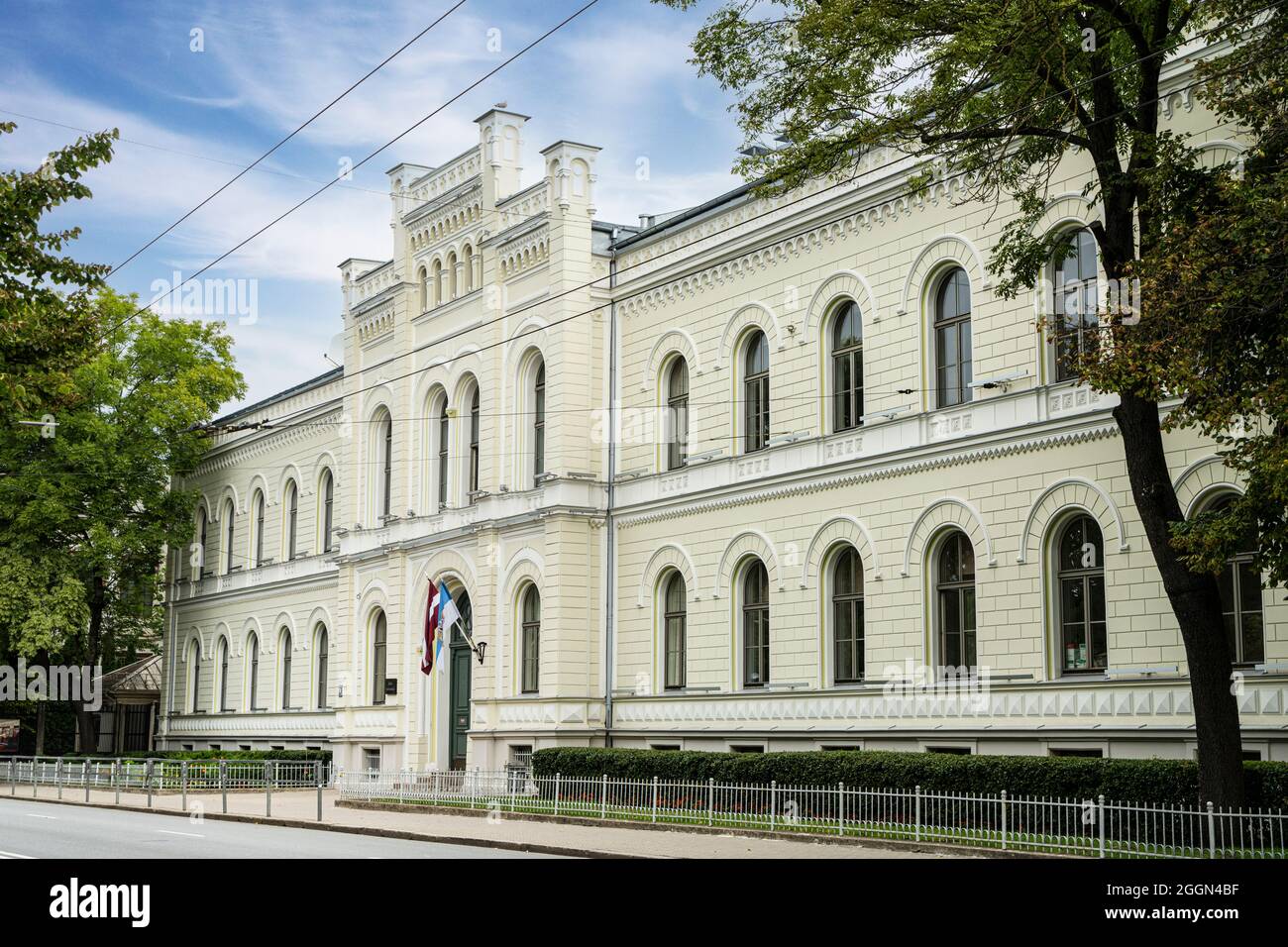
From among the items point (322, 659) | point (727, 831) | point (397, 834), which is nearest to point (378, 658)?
point (322, 659)

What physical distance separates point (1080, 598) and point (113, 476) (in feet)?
120

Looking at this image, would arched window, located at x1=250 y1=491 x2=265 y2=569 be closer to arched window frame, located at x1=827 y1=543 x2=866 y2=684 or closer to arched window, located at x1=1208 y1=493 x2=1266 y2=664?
arched window frame, located at x1=827 y1=543 x2=866 y2=684

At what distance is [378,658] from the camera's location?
41969 mm

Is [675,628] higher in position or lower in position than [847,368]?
lower

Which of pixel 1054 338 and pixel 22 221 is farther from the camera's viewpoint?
pixel 22 221

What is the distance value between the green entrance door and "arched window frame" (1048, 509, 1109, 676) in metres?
17.3

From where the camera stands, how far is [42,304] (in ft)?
75.4

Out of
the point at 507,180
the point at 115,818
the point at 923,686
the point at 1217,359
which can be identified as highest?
the point at 507,180

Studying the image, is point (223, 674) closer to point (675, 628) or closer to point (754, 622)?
point (675, 628)

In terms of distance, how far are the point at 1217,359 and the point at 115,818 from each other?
22.6 meters

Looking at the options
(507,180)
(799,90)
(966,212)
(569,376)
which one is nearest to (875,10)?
(799,90)

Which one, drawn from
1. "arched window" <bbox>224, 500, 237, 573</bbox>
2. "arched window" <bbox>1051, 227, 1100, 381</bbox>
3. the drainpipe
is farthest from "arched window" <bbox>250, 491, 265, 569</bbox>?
"arched window" <bbox>1051, 227, 1100, 381</bbox>

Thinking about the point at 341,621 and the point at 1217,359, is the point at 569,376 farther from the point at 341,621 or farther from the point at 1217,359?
the point at 1217,359

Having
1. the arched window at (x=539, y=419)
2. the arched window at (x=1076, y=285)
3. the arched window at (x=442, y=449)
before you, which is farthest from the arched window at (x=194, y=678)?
the arched window at (x=1076, y=285)
